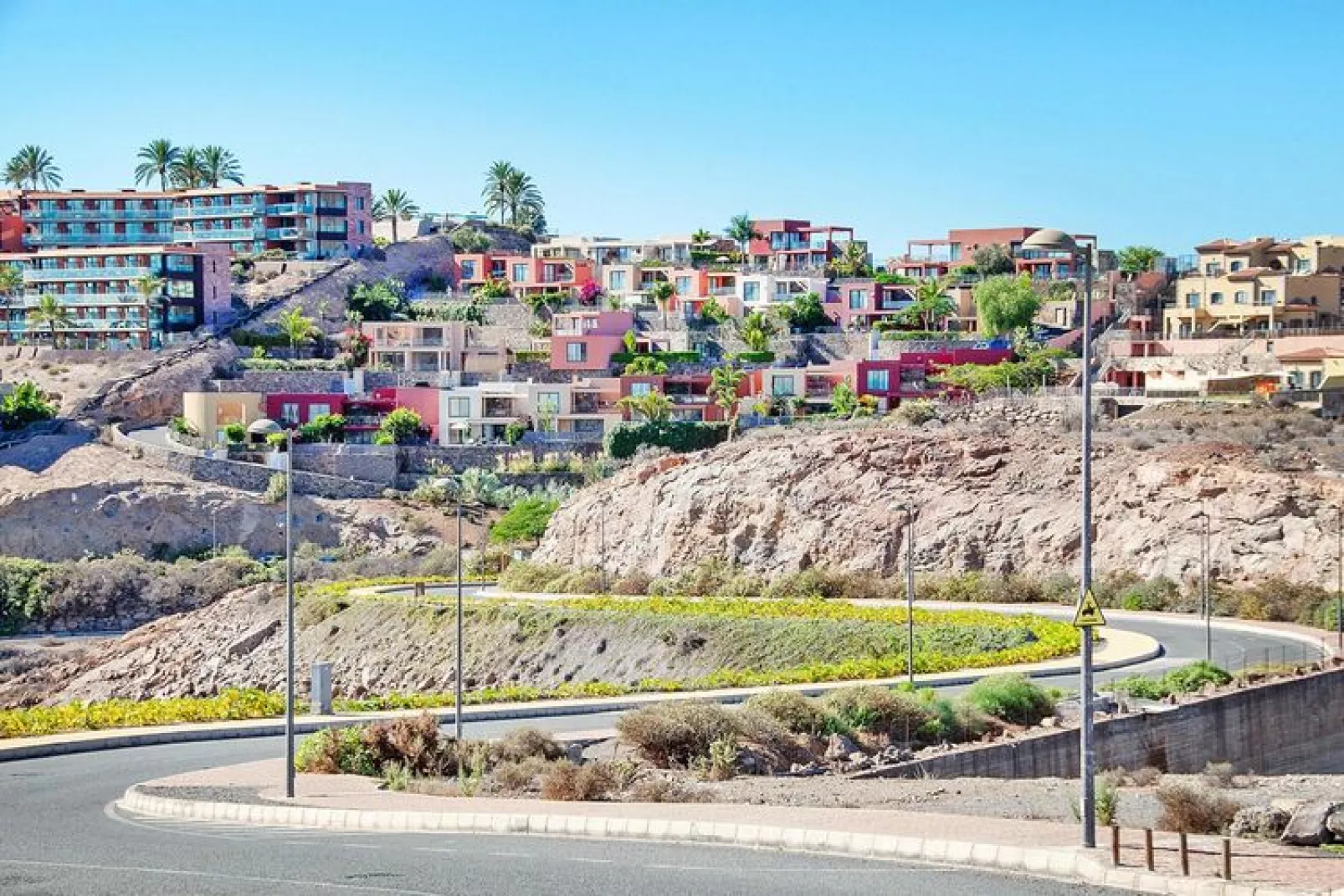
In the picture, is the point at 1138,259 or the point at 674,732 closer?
the point at 674,732

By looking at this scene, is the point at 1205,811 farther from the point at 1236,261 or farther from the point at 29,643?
the point at 1236,261

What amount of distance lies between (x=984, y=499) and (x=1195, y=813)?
52.4 m

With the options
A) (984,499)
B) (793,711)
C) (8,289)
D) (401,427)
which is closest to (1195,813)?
(793,711)

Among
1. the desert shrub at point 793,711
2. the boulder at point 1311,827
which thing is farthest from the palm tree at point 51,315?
the boulder at point 1311,827

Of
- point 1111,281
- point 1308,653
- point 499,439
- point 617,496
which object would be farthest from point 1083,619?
point 1111,281

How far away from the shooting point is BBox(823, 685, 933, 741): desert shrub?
3753 cm

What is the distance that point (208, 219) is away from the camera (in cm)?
14412

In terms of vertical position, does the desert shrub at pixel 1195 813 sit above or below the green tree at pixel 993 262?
below

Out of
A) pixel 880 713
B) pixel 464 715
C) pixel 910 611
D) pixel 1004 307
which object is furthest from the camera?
pixel 1004 307

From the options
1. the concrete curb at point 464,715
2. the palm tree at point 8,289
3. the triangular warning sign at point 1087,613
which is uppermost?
the palm tree at point 8,289

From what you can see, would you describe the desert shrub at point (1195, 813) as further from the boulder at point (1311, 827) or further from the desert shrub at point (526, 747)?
the desert shrub at point (526, 747)

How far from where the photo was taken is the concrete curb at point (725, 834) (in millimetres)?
21269

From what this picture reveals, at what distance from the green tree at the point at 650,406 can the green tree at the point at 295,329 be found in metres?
23.0

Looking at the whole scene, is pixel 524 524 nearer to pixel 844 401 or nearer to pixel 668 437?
pixel 668 437
